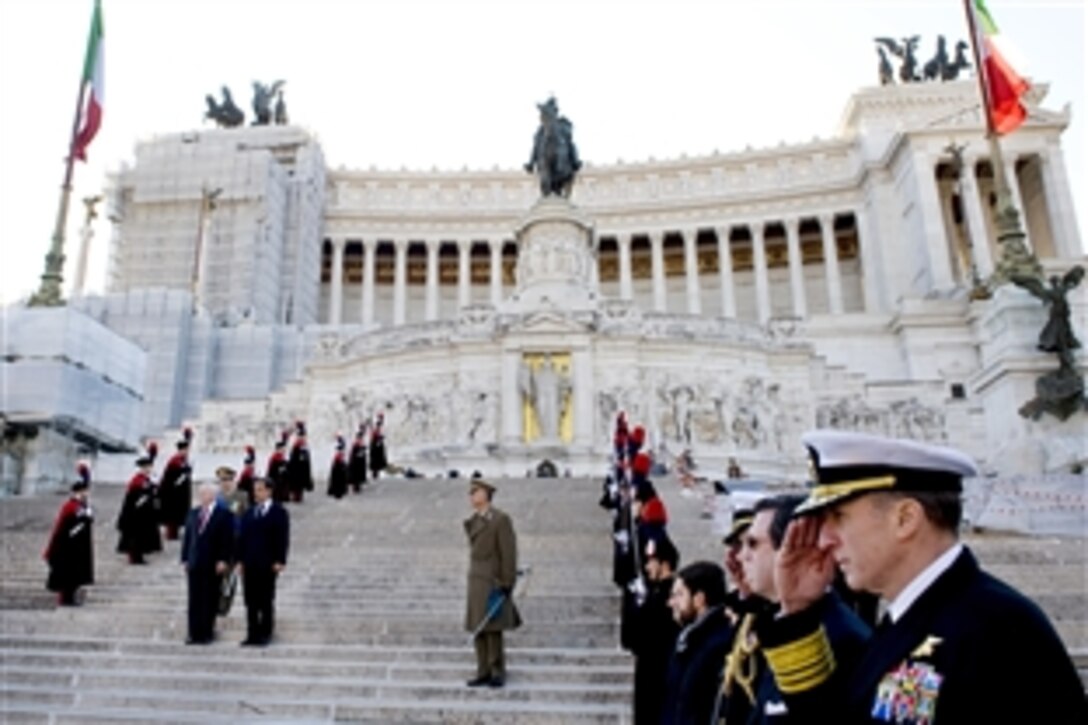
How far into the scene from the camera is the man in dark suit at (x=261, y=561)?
8508mm

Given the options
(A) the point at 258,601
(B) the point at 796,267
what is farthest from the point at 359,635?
(B) the point at 796,267

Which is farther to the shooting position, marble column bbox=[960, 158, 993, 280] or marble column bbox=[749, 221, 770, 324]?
marble column bbox=[749, 221, 770, 324]

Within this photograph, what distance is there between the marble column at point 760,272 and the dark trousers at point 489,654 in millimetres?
51471

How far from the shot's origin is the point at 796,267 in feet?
191

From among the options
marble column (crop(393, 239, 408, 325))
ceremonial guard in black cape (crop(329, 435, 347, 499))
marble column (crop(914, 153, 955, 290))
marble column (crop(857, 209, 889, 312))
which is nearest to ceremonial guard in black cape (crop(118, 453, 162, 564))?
ceremonial guard in black cape (crop(329, 435, 347, 499))

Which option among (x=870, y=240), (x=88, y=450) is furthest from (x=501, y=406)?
(x=870, y=240)

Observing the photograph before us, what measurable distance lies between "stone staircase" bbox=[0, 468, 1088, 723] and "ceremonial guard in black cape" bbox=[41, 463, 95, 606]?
27 cm

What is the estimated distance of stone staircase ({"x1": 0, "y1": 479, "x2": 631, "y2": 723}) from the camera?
7047 mm

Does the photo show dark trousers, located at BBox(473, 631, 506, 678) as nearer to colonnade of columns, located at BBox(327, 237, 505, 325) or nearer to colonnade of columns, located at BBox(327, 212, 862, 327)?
colonnade of columns, located at BBox(327, 212, 862, 327)

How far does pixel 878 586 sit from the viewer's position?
6.39 feet

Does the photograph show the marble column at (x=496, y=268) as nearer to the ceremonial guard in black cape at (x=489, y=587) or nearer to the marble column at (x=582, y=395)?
the marble column at (x=582, y=395)

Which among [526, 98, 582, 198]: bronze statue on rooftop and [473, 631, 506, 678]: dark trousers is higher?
[526, 98, 582, 198]: bronze statue on rooftop

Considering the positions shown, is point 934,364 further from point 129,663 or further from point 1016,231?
point 129,663

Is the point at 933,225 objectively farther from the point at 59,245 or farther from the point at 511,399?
the point at 59,245
